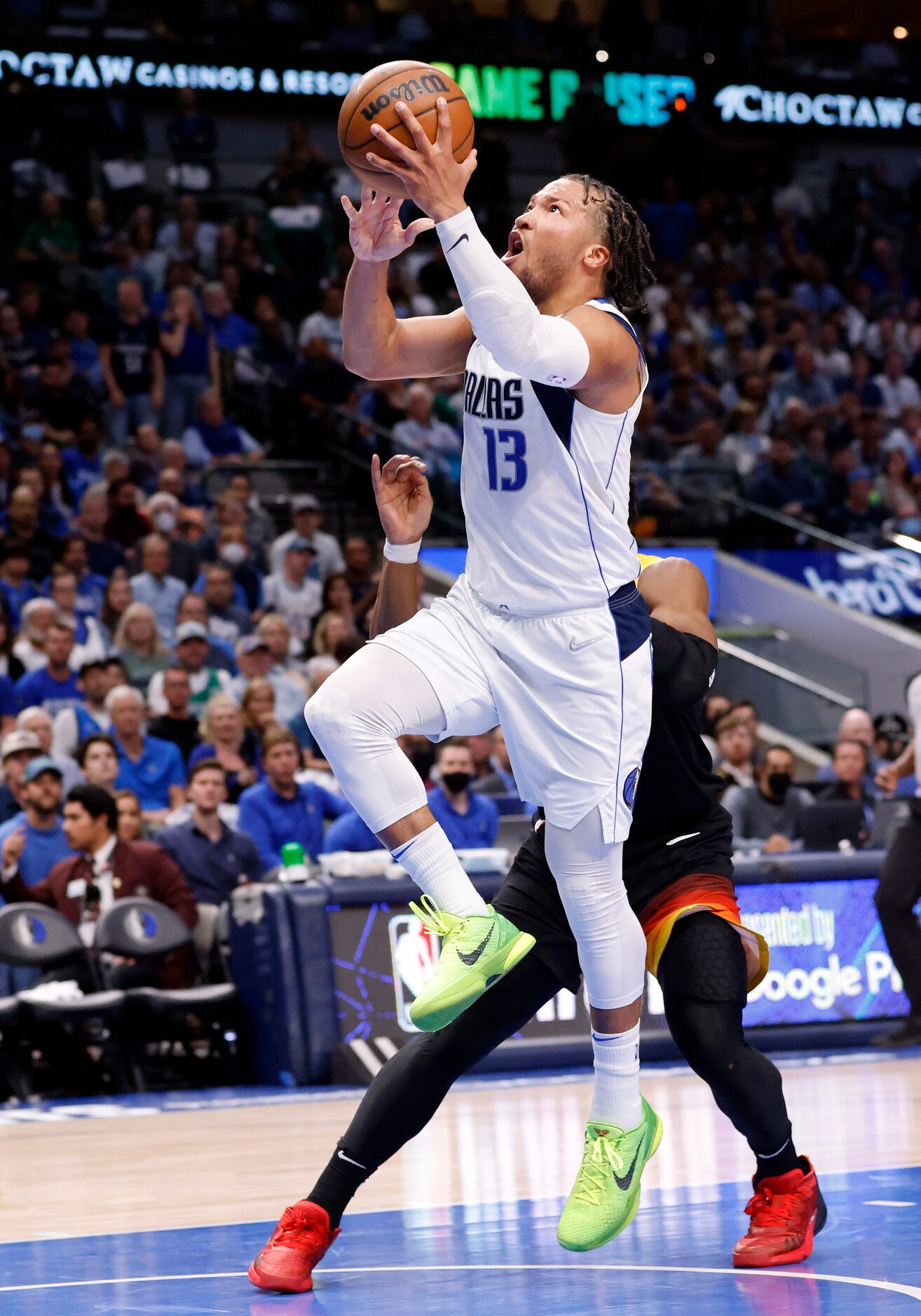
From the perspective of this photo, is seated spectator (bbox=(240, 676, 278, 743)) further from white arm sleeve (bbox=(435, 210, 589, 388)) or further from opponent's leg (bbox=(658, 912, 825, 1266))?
white arm sleeve (bbox=(435, 210, 589, 388))

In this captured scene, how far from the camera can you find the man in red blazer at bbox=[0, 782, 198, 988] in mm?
9281

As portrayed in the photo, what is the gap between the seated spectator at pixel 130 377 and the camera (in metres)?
15.2

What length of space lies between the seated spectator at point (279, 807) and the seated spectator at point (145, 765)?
0.89 m

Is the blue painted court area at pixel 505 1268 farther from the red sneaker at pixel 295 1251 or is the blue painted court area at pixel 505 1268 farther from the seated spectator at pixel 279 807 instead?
the seated spectator at pixel 279 807

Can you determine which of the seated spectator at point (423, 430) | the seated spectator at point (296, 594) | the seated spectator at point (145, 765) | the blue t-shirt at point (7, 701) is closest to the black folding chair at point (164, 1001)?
the seated spectator at point (145, 765)

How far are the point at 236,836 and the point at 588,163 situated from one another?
43.0 ft

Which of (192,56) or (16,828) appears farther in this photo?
(192,56)

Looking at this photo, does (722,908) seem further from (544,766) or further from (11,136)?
(11,136)

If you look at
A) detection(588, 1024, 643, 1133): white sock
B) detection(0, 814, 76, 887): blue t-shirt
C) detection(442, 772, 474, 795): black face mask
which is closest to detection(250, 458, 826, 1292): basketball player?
detection(588, 1024, 643, 1133): white sock

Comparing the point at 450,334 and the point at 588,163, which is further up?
the point at 588,163

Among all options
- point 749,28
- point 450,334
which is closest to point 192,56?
point 749,28

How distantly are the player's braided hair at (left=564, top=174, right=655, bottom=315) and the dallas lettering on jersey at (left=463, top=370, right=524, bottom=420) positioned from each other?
419mm

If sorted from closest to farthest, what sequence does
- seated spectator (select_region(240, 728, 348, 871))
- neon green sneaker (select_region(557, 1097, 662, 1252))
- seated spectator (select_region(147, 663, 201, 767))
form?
1. neon green sneaker (select_region(557, 1097, 662, 1252))
2. seated spectator (select_region(240, 728, 348, 871))
3. seated spectator (select_region(147, 663, 201, 767))

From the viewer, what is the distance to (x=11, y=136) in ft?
56.6
